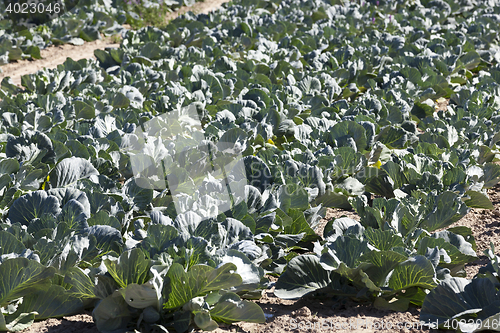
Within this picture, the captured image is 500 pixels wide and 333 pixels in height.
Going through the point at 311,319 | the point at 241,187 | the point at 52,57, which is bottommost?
the point at 52,57

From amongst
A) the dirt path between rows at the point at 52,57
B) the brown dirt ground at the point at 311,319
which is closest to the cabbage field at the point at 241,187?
the brown dirt ground at the point at 311,319

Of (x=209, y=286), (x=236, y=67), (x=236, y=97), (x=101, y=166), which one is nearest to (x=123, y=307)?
(x=209, y=286)

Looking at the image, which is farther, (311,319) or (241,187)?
(241,187)

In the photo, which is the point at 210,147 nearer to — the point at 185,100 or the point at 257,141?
the point at 257,141

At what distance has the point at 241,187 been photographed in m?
3.19

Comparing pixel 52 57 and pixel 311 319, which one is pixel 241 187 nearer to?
pixel 311 319

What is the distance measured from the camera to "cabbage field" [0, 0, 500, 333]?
231 cm

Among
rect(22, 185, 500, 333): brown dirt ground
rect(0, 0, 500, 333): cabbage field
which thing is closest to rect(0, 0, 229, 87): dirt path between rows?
rect(0, 0, 500, 333): cabbage field

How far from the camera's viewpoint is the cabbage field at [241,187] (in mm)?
2312

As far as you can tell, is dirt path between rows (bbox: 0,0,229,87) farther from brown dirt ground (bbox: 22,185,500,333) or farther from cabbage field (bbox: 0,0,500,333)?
brown dirt ground (bbox: 22,185,500,333)

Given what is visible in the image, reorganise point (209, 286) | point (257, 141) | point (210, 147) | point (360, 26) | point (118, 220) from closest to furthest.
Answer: point (209, 286)
point (118, 220)
point (210, 147)
point (257, 141)
point (360, 26)

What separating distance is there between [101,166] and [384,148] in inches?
100

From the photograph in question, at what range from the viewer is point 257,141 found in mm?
4289

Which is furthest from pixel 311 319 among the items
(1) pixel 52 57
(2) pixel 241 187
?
(1) pixel 52 57
